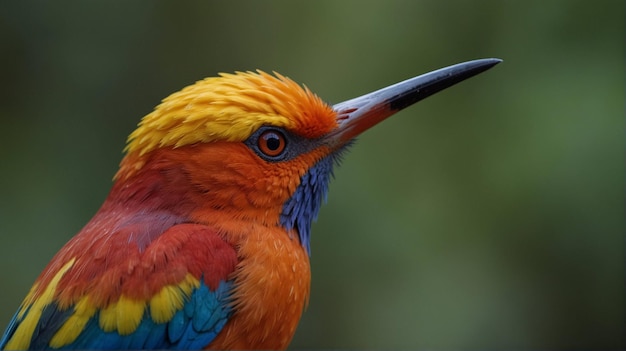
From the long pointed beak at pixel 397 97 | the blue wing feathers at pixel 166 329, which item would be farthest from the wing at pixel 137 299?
the long pointed beak at pixel 397 97

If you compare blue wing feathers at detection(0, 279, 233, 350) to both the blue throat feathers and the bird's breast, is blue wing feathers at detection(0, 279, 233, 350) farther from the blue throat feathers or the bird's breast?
the blue throat feathers

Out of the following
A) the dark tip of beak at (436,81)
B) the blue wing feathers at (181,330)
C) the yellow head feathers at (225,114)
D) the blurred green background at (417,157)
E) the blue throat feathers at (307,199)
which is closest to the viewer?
the blue wing feathers at (181,330)

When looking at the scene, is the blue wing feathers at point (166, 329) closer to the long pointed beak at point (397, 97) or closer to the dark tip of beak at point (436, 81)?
the long pointed beak at point (397, 97)

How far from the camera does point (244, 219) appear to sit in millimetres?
3686

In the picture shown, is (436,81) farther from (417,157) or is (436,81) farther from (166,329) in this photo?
(417,157)

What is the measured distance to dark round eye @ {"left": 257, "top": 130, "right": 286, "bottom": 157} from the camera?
3758 millimetres

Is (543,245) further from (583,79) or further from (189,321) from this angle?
(189,321)

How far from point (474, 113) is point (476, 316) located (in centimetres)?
146

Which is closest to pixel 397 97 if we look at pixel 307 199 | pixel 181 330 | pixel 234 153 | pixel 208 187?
pixel 307 199

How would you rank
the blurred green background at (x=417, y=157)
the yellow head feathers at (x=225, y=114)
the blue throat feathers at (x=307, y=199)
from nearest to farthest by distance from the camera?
1. the yellow head feathers at (x=225, y=114)
2. the blue throat feathers at (x=307, y=199)
3. the blurred green background at (x=417, y=157)

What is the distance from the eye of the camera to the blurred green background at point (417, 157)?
5930 millimetres

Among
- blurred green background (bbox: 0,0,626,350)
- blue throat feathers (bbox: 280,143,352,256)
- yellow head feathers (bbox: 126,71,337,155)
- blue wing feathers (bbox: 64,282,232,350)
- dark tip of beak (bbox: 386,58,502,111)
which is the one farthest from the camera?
blurred green background (bbox: 0,0,626,350)

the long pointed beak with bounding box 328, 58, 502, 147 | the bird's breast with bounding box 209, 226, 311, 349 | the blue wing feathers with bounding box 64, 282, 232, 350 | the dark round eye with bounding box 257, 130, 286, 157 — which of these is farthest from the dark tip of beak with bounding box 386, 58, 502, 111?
the blue wing feathers with bounding box 64, 282, 232, 350

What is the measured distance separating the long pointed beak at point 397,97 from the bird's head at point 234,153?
14 cm
